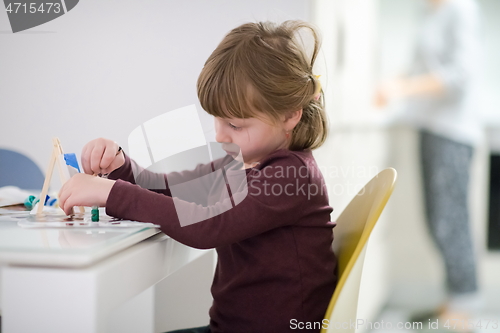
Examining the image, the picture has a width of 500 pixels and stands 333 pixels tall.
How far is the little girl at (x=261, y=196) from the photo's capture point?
0.66 m

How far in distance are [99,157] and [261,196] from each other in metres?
0.34

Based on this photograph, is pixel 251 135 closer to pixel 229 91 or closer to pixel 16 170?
pixel 229 91

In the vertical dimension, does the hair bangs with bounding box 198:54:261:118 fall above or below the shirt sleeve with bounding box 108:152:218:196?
above

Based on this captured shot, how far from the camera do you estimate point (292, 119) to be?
839 millimetres

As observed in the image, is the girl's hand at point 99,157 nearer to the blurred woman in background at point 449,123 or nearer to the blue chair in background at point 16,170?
the blue chair in background at point 16,170

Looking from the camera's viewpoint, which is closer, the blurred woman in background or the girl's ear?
the girl's ear

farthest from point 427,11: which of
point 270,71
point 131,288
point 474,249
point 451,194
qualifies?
point 131,288

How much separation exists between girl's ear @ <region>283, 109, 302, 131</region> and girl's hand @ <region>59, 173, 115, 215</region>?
0.32m

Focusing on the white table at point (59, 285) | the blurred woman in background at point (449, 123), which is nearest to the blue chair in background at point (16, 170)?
the white table at point (59, 285)

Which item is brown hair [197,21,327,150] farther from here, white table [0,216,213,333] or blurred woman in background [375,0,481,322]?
blurred woman in background [375,0,481,322]

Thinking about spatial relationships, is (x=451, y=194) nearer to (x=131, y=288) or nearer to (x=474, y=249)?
(x=474, y=249)

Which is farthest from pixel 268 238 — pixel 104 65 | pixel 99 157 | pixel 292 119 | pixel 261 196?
pixel 104 65

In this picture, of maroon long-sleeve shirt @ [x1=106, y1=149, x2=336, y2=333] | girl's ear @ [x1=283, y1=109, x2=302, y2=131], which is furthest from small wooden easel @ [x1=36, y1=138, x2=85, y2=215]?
girl's ear @ [x1=283, y1=109, x2=302, y2=131]

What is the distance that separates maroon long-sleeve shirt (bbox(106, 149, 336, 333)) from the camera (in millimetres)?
651
